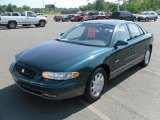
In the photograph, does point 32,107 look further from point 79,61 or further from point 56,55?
point 79,61

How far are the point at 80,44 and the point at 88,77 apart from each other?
43.8 inches

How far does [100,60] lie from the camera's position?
Result: 16.0 ft

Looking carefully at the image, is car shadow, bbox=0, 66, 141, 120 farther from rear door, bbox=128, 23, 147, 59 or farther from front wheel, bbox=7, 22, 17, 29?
front wheel, bbox=7, 22, 17, 29

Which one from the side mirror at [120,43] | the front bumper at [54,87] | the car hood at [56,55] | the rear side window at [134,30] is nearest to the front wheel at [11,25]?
the rear side window at [134,30]

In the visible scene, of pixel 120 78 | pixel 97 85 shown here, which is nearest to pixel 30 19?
pixel 120 78

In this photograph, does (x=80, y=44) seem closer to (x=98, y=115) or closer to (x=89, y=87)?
(x=89, y=87)

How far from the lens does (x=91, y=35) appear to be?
5773 millimetres

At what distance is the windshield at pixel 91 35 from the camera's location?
5544 mm

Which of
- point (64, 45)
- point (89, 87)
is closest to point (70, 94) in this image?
point (89, 87)

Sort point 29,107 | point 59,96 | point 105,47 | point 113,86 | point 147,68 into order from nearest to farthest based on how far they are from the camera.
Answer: point 59,96 < point 29,107 < point 105,47 < point 113,86 < point 147,68

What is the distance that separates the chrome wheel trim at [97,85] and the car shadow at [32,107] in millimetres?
291

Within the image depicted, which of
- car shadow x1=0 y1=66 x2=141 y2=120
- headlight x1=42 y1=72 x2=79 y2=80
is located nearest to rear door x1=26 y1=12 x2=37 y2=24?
car shadow x1=0 y1=66 x2=141 y2=120

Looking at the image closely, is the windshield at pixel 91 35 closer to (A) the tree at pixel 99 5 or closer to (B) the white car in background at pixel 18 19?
(B) the white car in background at pixel 18 19

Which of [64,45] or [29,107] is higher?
[64,45]
